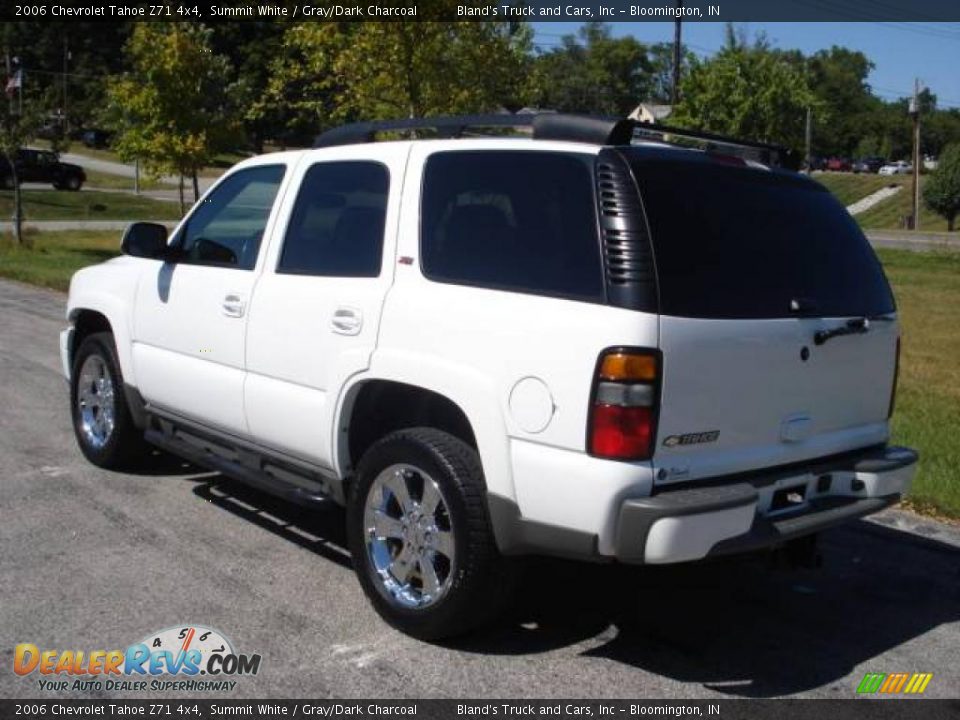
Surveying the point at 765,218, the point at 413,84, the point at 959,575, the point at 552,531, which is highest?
the point at 413,84

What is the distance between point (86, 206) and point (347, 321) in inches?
1540

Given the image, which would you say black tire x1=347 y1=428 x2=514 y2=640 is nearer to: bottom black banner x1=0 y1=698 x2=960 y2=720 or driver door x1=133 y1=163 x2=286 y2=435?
bottom black banner x1=0 y1=698 x2=960 y2=720

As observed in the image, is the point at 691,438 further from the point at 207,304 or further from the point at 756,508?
the point at 207,304

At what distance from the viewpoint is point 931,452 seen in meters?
7.81

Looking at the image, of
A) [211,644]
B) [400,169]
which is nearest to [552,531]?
[211,644]

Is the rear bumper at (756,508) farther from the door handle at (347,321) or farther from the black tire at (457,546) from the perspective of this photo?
the door handle at (347,321)

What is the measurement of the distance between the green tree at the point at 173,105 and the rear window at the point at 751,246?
19.1m

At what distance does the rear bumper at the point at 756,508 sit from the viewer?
3.74 m

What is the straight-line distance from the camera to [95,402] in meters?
6.83

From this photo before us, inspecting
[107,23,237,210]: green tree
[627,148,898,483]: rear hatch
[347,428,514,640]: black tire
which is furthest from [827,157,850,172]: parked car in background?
[347,428,514,640]: black tire

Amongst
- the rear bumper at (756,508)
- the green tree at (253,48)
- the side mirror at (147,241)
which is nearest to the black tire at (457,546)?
the rear bumper at (756,508)

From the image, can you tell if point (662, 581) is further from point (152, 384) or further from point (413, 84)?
point (413, 84)

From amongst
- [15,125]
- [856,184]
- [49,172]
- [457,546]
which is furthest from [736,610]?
[856,184]

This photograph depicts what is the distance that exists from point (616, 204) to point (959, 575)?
2.97 meters
